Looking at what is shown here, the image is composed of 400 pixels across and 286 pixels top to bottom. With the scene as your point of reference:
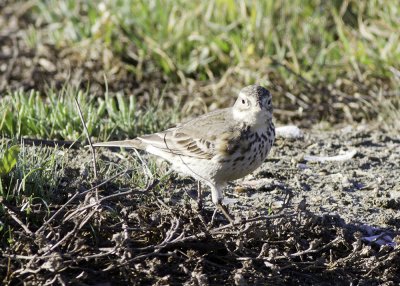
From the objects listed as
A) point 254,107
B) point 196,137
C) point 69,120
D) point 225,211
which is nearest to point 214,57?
point 69,120

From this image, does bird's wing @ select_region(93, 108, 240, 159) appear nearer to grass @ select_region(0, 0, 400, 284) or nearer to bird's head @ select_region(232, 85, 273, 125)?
bird's head @ select_region(232, 85, 273, 125)

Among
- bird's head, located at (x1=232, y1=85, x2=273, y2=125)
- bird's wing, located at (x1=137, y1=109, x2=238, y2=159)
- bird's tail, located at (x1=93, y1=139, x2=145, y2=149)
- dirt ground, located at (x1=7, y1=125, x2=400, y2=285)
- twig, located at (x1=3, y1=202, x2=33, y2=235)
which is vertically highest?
bird's head, located at (x1=232, y1=85, x2=273, y2=125)

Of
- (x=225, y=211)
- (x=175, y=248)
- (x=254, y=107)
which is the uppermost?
(x=254, y=107)

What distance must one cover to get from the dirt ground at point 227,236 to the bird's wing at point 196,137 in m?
0.27

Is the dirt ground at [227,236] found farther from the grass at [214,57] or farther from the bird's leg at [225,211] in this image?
the grass at [214,57]

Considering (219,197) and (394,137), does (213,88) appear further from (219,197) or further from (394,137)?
(219,197)

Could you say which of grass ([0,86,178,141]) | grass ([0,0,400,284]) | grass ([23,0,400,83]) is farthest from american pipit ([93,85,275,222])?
grass ([23,0,400,83])

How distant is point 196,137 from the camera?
5.57m

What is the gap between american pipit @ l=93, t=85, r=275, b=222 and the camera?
525cm

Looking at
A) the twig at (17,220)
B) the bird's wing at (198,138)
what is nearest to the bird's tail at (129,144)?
the bird's wing at (198,138)

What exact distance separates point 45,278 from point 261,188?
2.02 metres

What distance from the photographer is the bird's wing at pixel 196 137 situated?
5402 mm

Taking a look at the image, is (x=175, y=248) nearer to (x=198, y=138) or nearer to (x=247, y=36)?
(x=198, y=138)

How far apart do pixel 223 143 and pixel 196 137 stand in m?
0.33
